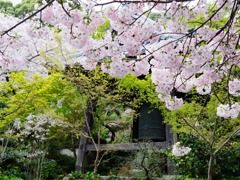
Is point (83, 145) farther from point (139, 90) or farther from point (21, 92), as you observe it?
point (21, 92)

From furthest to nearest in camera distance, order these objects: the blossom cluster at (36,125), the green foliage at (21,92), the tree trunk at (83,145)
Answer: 1. the blossom cluster at (36,125)
2. the tree trunk at (83,145)
3. the green foliage at (21,92)

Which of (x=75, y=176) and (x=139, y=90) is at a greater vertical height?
(x=139, y=90)

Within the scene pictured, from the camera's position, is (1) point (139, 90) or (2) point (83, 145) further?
(2) point (83, 145)

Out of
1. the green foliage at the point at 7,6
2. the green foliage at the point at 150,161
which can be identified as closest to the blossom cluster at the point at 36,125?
the green foliage at the point at 150,161

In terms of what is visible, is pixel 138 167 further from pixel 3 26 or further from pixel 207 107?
pixel 3 26

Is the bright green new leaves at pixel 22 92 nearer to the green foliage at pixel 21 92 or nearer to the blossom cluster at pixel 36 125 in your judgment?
the green foliage at pixel 21 92

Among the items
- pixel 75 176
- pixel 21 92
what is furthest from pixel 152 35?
pixel 75 176

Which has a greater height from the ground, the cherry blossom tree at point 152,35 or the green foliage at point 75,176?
the cherry blossom tree at point 152,35

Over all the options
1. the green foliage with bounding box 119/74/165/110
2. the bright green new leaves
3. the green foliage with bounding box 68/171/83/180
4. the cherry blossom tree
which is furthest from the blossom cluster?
the cherry blossom tree

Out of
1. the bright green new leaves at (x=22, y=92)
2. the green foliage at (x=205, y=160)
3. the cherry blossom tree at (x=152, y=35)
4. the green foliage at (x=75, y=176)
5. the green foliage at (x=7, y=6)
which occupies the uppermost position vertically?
the green foliage at (x=7, y=6)

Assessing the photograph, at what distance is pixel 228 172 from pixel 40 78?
12.7 ft

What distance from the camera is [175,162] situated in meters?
6.89

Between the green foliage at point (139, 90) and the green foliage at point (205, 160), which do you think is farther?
the green foliage at point (139, 90)

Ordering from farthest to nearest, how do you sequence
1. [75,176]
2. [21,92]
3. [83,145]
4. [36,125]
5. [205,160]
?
[36,125], [83,145], [75,176], [21,92], [205,160]
